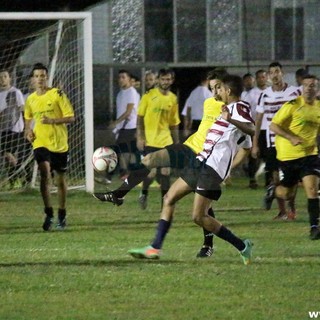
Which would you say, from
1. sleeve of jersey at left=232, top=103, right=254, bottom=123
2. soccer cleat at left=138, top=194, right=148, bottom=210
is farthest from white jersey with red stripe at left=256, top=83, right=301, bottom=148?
sleeve of jersey at left=232, top=103, right=254, bottom=123

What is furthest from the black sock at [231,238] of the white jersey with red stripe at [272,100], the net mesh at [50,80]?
the net mesh at [50,80]

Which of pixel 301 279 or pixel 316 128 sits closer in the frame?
pixel 301 279

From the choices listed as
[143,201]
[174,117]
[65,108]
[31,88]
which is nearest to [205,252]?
[65,108]

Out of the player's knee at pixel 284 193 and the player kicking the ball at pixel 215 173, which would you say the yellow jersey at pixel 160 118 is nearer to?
the player's knee at pixel 284 193

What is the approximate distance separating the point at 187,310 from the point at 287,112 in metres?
5.48

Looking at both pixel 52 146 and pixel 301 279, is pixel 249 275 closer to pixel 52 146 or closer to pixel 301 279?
pixel 301 279

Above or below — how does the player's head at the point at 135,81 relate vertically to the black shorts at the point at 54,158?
above

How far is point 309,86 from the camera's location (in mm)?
13984

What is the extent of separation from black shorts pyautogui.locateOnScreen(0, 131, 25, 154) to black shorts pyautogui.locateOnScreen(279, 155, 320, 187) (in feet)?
21.4

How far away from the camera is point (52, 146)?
1507 centimetres

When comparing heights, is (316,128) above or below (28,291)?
above

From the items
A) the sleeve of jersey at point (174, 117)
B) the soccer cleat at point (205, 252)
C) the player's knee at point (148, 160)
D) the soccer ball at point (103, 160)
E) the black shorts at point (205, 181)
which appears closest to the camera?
the black shorts at point (205, 181)

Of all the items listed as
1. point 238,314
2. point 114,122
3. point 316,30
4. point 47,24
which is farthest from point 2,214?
point 238,314

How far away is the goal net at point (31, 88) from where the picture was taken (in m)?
19.8
